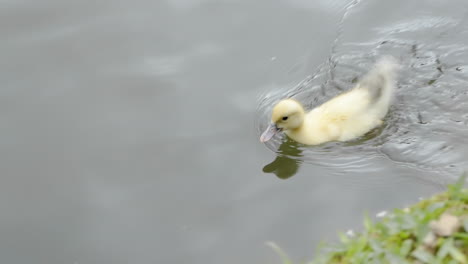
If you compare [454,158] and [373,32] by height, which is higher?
[373,32]

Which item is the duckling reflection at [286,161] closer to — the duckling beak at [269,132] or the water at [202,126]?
the water at [202,126]

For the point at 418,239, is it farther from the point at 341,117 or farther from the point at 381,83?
the point at 381,83

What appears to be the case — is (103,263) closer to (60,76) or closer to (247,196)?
(247,196)

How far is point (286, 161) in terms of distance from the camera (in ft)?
19.3

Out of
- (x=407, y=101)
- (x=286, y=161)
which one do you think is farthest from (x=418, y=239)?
(x=407, y=101)

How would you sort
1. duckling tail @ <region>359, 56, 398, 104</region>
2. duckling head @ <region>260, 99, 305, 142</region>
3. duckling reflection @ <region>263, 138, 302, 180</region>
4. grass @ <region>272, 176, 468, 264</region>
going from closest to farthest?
1. grass @ <region>272, 176, 468, 264</region>
2. duckling reflection @ <region>263, 138, 302, 180</region>
3. duckling head @ <region>260, 99, 305, 142</region>
4. duckling tail @ <region>359, 56, 398, 104</region>

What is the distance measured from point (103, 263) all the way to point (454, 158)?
3119mm

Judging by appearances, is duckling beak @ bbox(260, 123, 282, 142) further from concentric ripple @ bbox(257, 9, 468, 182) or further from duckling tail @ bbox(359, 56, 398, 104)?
duckling tail @ bbox(359, 56, 398, 104)

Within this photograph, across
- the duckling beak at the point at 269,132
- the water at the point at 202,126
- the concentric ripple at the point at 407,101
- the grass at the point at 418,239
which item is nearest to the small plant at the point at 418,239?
the grass at the point at 418,239

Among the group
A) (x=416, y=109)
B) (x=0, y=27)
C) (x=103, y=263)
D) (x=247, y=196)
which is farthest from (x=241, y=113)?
(x=0, y=27)

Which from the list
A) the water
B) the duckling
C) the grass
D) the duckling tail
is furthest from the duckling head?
the grass

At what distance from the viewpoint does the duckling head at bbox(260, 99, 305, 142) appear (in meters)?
5.88

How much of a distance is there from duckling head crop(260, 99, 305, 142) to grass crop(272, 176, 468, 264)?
2298 millimetres

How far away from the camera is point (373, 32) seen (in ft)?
23.1
